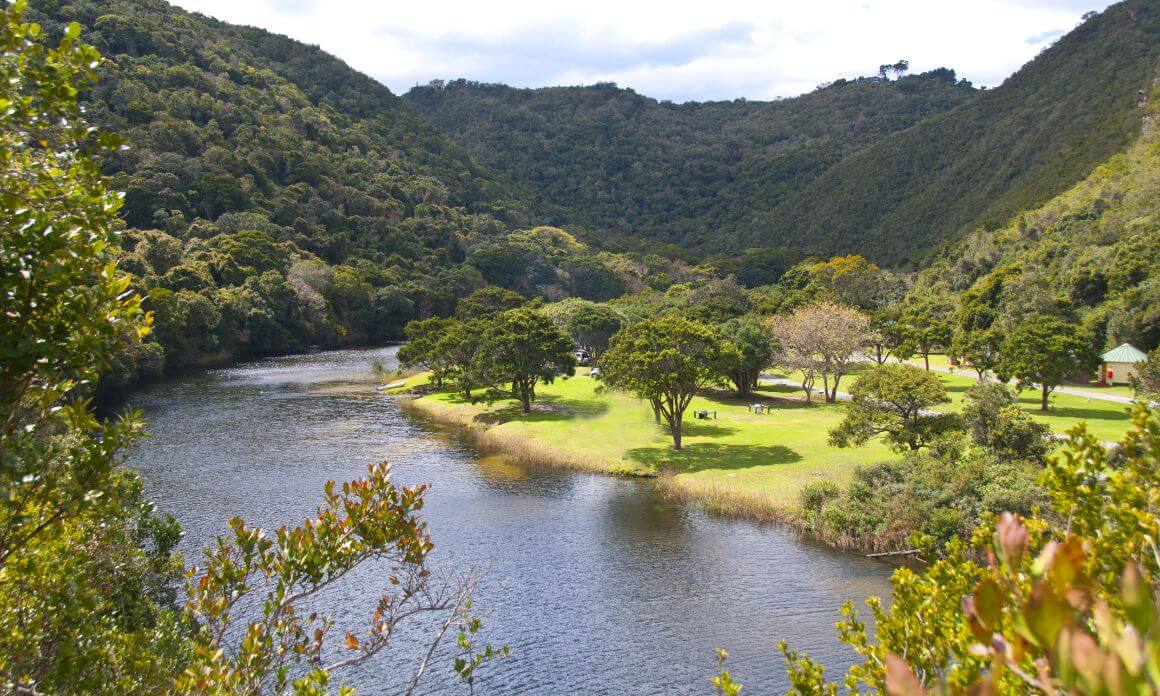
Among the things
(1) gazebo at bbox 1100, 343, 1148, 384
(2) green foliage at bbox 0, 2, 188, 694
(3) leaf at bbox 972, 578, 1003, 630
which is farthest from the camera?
(1) gazebo at bbox 1100, 343, 1148, 384

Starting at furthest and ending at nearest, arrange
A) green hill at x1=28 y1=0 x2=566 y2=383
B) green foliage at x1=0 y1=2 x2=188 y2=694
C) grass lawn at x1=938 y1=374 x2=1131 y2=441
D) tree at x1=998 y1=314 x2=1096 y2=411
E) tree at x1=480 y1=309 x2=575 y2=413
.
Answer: green hill at x1=28 y1=0 x2=566 y2=383 < tree at x1=480 y1=309 x2=575 y2=413 < tree at x1=998 y1=314 x2=1096 y2=411 < grass lawn at x1=938 y1=374 x2=1131 y2=441 < green foliage at x1=0 y1=2 x2=188 y2=694

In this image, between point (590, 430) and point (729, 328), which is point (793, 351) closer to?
point (729, 328)

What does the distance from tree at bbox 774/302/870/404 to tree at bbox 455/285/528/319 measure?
46.0m

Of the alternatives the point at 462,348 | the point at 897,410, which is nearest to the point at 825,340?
the point at 897,410

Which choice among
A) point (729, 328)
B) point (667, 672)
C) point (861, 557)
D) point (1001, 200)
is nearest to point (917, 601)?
point (667, 672)

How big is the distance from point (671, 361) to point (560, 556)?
13.5 meters

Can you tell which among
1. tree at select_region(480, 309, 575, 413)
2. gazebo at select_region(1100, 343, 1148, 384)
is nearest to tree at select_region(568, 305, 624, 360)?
tree at select_region(480, 309, 575, 413)

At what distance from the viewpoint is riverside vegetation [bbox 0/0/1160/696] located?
4852 mm

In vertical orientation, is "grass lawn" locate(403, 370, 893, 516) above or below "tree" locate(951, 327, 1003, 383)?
below

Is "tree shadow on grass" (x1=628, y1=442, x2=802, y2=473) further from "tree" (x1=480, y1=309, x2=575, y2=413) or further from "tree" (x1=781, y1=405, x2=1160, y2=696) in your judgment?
"tree" (x1=781, y1=405, x2=1160, y2=696)

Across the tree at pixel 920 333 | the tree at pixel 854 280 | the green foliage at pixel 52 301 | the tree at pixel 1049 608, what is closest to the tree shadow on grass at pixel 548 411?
the tree at pixel 920 333

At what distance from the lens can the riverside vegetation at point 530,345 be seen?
15.9ft

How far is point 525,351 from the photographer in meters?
47.6

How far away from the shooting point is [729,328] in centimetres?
5453
